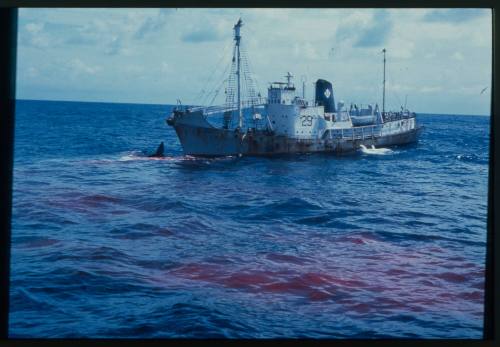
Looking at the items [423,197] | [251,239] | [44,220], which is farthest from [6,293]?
[423,197]

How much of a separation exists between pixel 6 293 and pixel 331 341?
6.32 ft

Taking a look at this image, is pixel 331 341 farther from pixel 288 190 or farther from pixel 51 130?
pixel 51 130

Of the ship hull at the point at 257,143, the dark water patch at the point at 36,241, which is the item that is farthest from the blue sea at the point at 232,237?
the ship hull at the point at 257,143

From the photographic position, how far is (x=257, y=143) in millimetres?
5531

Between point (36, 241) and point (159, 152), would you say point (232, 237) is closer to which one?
point (159, 152)

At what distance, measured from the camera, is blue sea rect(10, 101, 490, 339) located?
350 cm

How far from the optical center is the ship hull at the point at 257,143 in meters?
5.16

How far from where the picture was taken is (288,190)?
14.6 ft

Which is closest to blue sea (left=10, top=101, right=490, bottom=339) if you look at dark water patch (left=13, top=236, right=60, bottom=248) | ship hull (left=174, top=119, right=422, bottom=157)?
dark water patch (left=13, top=236, right=60, bottom=248)

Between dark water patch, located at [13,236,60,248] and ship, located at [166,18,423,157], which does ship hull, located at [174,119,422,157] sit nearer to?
ship, located at [166,18,423,157]

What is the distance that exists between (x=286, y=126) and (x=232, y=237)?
6.65 ft

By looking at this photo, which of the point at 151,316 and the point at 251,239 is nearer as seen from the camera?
the point at 151,316

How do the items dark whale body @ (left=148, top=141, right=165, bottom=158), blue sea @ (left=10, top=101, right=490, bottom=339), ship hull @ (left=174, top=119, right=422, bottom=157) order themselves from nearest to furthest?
blue sea @ (left=10, top=101, right=490, bottom=339)
dark whale body @ (left=148, top=141, right=165, bottom=158)
ship hull @ (left=174, top=119, right=422, bottom=157)

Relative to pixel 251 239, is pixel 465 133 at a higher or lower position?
higher
